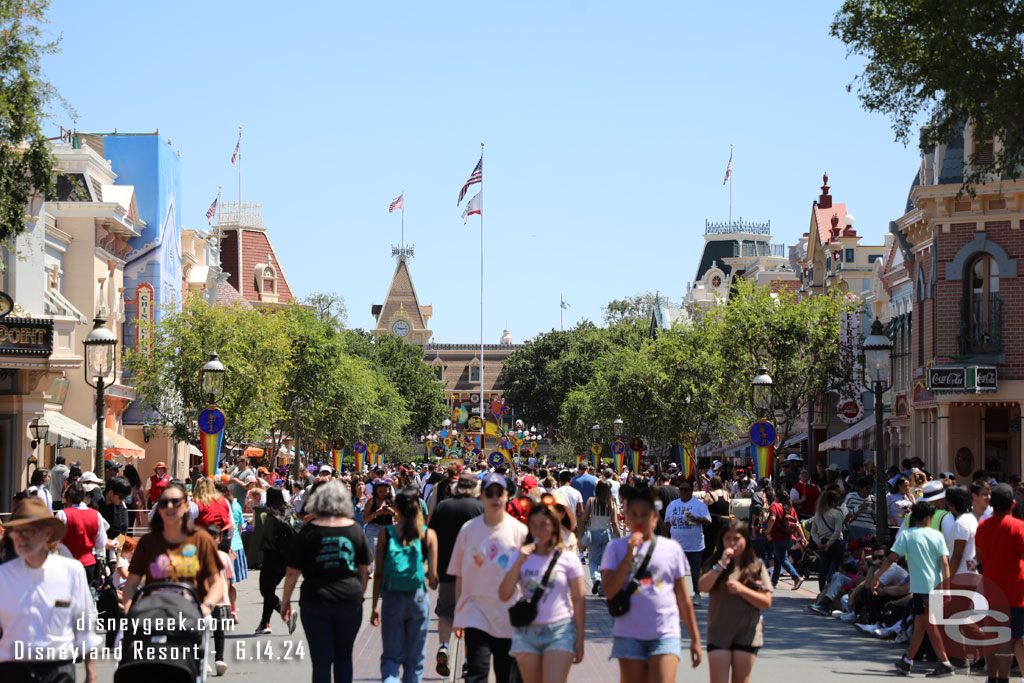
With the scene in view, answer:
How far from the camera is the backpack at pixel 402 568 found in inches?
418

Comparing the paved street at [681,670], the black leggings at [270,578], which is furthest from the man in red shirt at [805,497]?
the black leggings at [270,578]

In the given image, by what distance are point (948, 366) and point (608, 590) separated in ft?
74.7

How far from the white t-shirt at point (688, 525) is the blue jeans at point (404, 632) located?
302 inches

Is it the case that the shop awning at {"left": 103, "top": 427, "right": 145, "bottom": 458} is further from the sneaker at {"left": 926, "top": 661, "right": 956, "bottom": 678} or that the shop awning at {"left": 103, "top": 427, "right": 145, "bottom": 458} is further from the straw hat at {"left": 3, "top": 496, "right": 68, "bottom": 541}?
the straw hat at {"left": 3, "top": 496, "right": 68, "bottom": 541}

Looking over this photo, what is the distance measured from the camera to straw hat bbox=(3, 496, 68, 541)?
8.11 m

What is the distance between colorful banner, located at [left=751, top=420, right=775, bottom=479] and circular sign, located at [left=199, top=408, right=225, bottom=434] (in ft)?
31.6

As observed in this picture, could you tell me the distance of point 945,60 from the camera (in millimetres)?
18688

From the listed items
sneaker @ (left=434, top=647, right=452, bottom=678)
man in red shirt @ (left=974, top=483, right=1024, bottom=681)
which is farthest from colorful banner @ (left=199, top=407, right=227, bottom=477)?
man in red shirt @ (left=974, top=483, right=1024, bottom=681)

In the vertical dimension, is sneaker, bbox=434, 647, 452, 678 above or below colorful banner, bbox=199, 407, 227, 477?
below

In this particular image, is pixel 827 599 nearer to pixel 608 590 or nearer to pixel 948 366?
pixel 608 590

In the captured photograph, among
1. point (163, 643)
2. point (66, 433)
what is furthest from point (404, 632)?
point (66, 433)

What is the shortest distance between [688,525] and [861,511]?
3.52m

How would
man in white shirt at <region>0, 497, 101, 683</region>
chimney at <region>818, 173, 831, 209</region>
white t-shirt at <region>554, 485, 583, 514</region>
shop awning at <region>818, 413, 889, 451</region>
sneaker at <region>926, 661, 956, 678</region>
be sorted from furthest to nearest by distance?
chimney at <region>818, 173, 831, 209</region>, shop awning at <region>818, 413, 889, 451</region>, white t-shirt at <region>554, 485, 583, 514</region>, sneaker at <region>926, 661, 956, 678</region>, man in white shirt at <region>0, 497, 101, 683</region>

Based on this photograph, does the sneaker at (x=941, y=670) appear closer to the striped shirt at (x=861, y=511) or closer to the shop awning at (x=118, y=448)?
the striped shirt at (x=861, y=511)
